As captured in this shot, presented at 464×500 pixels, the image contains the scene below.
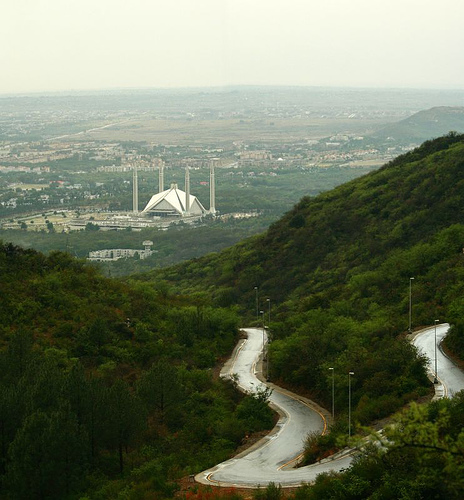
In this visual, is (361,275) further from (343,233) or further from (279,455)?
(279,455)

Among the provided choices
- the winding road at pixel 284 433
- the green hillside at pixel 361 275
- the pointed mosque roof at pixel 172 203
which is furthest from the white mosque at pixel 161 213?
the winding road at pixel 284 433

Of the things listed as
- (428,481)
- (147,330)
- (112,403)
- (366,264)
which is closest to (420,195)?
(366,264)

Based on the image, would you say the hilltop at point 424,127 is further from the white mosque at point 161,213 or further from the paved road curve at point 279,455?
the paved road curve at point 279,455

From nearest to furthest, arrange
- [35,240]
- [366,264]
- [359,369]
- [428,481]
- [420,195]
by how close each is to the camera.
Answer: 1. [428,481]
2. [359,369]
3. [366,264]
4. [420,195]
5. [35,240]

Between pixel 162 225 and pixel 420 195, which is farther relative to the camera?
pixel 162 225

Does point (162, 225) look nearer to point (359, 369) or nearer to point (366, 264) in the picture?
point (366, 264)

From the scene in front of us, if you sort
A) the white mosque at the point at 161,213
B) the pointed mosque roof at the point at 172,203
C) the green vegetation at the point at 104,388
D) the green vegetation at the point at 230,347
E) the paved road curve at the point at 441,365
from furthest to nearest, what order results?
the pointed mosque roof at the point at 172,203 < the white mosque at the point at 161,213 < the paved road curve at the point at 441,365 < the green vegetation at the point at 104,388 < the green vegetation at the point at 230,347

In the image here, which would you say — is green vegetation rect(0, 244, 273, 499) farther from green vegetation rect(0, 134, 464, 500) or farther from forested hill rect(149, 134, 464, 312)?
forested hill rect(149, 134, 464, 312)
